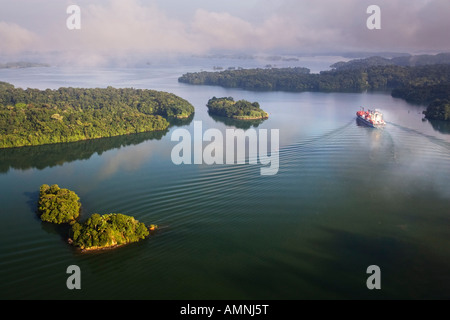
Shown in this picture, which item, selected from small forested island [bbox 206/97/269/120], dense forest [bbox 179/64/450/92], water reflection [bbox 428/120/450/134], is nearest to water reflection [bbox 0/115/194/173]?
small forested island [bbox 206/97/269/120]

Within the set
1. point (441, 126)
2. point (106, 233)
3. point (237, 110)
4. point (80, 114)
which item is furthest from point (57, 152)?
point (441, 126)

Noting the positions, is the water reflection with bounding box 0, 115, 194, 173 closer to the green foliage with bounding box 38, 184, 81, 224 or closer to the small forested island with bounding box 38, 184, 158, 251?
the green foliage with bounding box 38, 184, 81, 224

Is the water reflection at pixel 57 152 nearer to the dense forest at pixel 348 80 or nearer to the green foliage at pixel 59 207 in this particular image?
the green foliage at pixel 59 207

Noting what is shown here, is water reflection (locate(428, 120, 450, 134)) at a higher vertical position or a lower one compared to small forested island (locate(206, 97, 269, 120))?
lower

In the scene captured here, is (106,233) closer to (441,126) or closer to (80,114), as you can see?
(80,114)

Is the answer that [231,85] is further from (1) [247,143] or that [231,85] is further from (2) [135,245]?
(2) [135,245]

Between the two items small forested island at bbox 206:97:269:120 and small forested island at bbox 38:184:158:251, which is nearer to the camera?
small forested island at bbox 38:184:158:251
